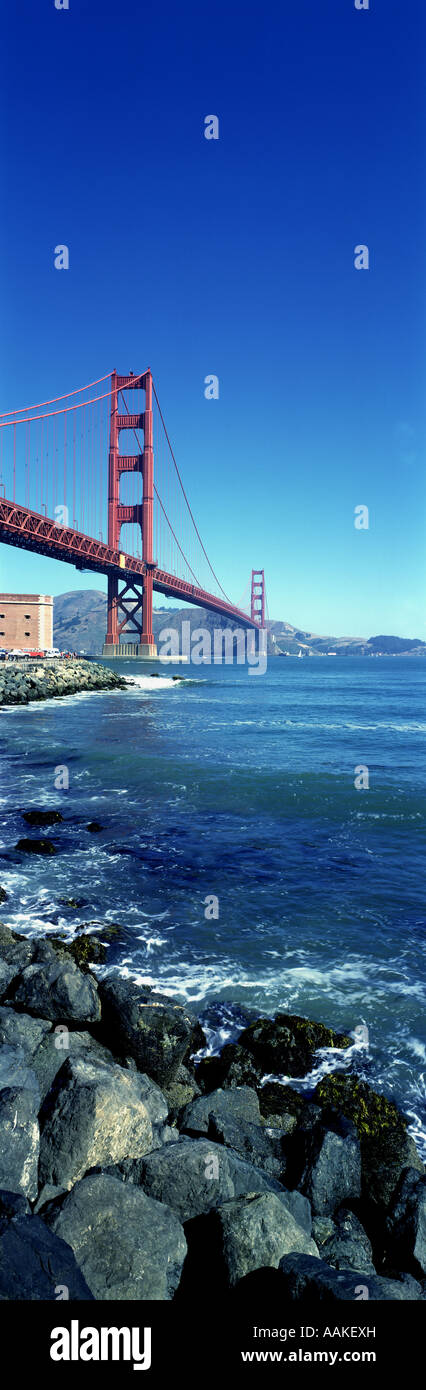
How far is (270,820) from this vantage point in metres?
13.5

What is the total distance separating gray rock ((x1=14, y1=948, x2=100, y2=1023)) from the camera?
554 cm

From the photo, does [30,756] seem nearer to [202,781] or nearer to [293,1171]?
[202,781]

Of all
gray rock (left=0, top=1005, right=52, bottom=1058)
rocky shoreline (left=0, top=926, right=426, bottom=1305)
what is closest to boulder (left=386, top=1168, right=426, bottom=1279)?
rocky shoreline (left=0, top=926, right=426, bottom=1305)

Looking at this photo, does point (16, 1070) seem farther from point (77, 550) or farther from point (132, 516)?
point (132, 516)

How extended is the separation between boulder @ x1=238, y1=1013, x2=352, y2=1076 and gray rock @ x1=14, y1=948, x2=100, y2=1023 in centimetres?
136

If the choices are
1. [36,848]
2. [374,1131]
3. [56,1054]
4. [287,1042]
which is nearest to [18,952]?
[56,1054]

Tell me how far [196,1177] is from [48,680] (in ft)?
125

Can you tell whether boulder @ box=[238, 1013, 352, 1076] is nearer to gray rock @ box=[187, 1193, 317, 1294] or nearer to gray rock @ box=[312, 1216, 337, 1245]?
gray rock @ box=[312, 1216, 337, 1245]

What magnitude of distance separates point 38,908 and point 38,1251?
20.7ft

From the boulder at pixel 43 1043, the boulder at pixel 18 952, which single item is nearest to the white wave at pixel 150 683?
the boulder at pixel 18 952

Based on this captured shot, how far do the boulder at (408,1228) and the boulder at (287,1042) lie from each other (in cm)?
168

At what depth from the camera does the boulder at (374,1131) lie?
4.09m

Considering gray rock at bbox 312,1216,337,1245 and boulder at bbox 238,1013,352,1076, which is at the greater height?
gray rock at bbox 312,1216,337,1245

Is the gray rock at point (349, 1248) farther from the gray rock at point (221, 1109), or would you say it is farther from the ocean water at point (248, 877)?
the ocean water at point (248, 877)
